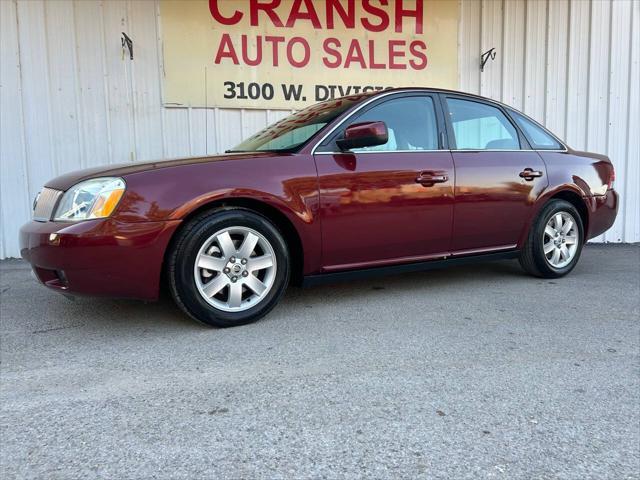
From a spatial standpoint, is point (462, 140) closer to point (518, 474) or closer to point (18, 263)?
point (518, 474)

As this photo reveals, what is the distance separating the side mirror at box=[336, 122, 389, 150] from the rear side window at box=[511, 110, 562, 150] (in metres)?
1.81

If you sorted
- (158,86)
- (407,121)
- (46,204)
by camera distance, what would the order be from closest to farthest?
(46,204), (407,121), (158,86)

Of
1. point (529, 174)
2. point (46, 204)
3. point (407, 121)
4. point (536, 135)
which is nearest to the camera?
point (46, 204)

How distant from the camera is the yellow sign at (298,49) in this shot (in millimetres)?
6066

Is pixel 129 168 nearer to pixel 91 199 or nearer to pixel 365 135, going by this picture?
pixel 91 199

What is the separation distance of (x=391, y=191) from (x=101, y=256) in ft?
6.46

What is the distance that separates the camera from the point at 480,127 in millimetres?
4285

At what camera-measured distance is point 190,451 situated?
1834mm

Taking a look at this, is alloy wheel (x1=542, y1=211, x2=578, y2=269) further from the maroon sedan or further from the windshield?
the windshield

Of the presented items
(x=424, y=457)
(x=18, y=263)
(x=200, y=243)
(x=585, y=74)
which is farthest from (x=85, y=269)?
(x=585, y=74)

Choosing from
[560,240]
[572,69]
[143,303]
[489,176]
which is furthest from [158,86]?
[572,69]

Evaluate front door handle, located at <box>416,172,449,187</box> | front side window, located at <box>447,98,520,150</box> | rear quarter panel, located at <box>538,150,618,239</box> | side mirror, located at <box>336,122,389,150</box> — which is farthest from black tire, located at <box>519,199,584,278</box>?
side mirror, located at <box>336,122,389,150</box>

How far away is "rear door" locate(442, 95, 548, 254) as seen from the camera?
393 centimetres

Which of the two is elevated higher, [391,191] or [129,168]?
[129,168]
